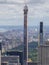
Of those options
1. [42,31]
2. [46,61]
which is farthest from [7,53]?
[46,61]

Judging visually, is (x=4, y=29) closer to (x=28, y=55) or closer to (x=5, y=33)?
(x=5, y=33)

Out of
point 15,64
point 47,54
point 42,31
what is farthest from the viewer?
point 42,31

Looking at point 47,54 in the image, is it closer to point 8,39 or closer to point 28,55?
point 8,39

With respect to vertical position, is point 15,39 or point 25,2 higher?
point 25,2

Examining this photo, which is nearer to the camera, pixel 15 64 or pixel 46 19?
pixel 15 64

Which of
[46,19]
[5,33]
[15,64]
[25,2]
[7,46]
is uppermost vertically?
[25,2]

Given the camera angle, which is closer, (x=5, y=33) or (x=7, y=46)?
(x=5, y=33)

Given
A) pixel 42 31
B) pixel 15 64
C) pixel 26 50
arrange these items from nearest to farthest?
pixel 15 64 < pixel 42 31 < pixel 26 50

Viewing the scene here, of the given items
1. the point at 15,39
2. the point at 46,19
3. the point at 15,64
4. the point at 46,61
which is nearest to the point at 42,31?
the point at 46,19

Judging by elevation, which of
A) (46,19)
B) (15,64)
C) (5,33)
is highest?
(46,19)
